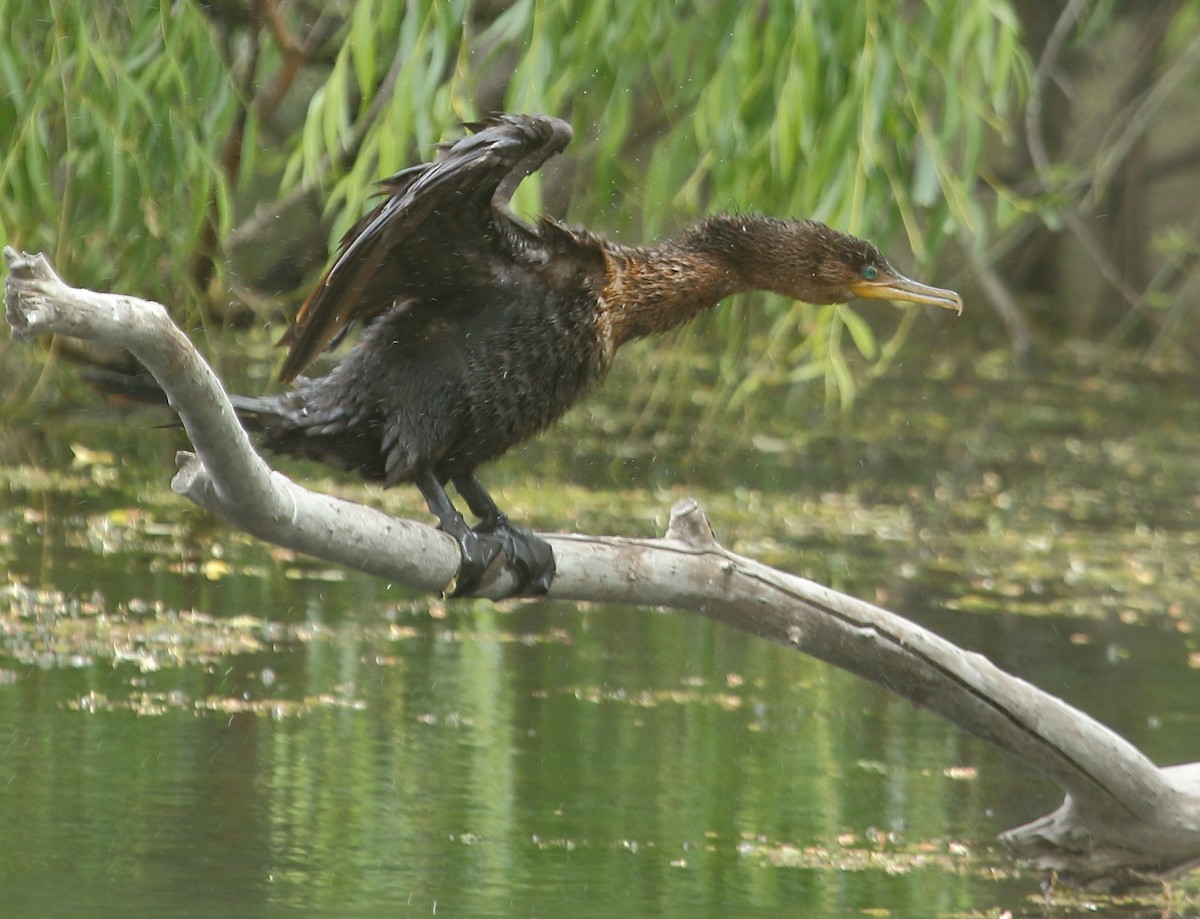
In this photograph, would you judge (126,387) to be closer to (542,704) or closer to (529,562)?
(529,562)

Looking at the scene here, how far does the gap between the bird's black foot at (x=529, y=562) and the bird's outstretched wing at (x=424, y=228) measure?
402 mm

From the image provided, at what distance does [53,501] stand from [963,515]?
276cm

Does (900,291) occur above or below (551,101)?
below

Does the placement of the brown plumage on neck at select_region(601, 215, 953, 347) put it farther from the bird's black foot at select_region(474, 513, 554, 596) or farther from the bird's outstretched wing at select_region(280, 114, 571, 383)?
the bird's black foot at select_region(474, 513, 554, 596)

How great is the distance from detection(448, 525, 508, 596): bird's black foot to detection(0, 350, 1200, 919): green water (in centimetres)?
49

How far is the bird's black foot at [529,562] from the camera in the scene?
277 centimetres

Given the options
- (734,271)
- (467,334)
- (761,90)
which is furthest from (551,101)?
(467,334)

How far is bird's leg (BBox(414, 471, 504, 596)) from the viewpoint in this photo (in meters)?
2.74

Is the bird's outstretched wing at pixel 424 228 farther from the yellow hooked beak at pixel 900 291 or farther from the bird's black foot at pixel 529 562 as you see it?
the yellow hooked beak at pixel 900 291

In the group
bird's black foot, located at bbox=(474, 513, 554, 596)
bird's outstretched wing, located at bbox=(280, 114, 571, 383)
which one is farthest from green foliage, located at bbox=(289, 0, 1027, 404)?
bird's black foot, located at bbox=(474, 513, 554, 596)

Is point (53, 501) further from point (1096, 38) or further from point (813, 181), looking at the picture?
point (1096, 38)

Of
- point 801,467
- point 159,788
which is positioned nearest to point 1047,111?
point 801,467

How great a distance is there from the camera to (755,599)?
2758 millimetres

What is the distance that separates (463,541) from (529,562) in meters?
0.10
